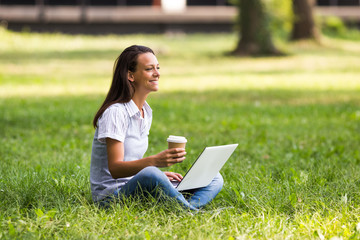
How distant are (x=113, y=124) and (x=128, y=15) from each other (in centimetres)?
2994

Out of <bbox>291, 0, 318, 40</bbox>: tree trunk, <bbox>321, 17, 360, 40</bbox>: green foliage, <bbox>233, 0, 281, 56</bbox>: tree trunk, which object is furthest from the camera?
<bbox>321, 17, 360, 40</bbox>: green foliage

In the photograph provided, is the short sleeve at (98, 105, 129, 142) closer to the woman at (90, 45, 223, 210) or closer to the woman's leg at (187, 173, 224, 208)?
the woman at (90, 45, 223, 210)

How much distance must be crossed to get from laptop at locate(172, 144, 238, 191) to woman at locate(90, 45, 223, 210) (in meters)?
0.10

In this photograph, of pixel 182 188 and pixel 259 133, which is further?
pixel 259 133

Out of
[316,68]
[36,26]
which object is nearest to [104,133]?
[316,68]

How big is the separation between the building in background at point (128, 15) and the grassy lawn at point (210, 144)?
42.1 feet

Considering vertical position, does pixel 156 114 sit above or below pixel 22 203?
below

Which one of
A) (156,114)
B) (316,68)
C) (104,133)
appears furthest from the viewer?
(316,68)

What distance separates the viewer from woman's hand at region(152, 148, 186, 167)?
142 inches

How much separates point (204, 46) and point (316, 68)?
316 inches

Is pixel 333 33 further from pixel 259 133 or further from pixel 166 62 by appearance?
pixel 259 133

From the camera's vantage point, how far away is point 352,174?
5133 mm

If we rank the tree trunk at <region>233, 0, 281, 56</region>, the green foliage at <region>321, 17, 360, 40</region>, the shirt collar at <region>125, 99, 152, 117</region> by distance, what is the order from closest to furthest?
the shirt collar at <region>125, 99, 152, 117</region>
the tree trunk at <region>233, 0, 281, 56</region>
the green foliage at <region>321, 17, 360, 40</region>

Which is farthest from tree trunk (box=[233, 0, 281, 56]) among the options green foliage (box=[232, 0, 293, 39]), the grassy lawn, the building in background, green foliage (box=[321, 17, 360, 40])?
the building in background
